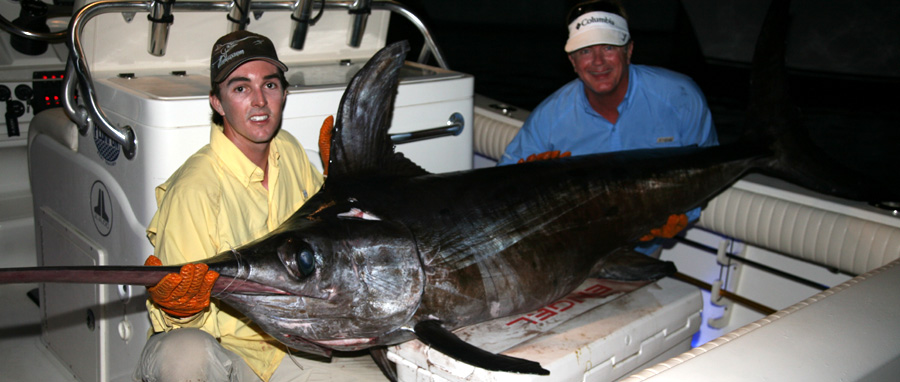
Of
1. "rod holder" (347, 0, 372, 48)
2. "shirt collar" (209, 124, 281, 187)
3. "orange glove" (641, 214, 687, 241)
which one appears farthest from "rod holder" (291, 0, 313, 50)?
"orange glove" (641, 214, 687, 241)

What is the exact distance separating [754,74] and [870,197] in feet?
2.25

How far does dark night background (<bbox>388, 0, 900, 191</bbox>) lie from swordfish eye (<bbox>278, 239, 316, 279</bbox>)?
397 inches

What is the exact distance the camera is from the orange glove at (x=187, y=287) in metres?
1.36

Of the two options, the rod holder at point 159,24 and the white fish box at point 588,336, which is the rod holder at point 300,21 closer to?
the rod holder at point 159,24

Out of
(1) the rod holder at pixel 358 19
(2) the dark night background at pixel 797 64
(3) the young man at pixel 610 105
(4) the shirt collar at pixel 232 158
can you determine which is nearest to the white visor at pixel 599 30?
(3) the young man at pixel 610 105

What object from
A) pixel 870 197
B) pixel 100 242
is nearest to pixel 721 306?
pixel 870 197

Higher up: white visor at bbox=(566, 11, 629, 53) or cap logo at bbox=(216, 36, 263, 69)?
white visor at bbox=(566, 11, 629, 53)

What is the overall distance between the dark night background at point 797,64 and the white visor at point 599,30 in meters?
8.48

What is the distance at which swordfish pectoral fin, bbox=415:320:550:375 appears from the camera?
5.19 ft

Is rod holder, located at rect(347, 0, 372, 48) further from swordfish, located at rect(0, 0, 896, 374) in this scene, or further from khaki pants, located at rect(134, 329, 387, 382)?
khaki pants, located at rect(134, 329, 387, 382)

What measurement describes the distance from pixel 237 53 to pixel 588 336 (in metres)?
1.29

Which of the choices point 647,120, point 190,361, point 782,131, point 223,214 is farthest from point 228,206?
point 782,131

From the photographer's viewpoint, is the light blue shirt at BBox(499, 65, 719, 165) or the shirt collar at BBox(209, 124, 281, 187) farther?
the light blue shirt at BBox(499, 65, 719, 165)

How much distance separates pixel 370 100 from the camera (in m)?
2.04
